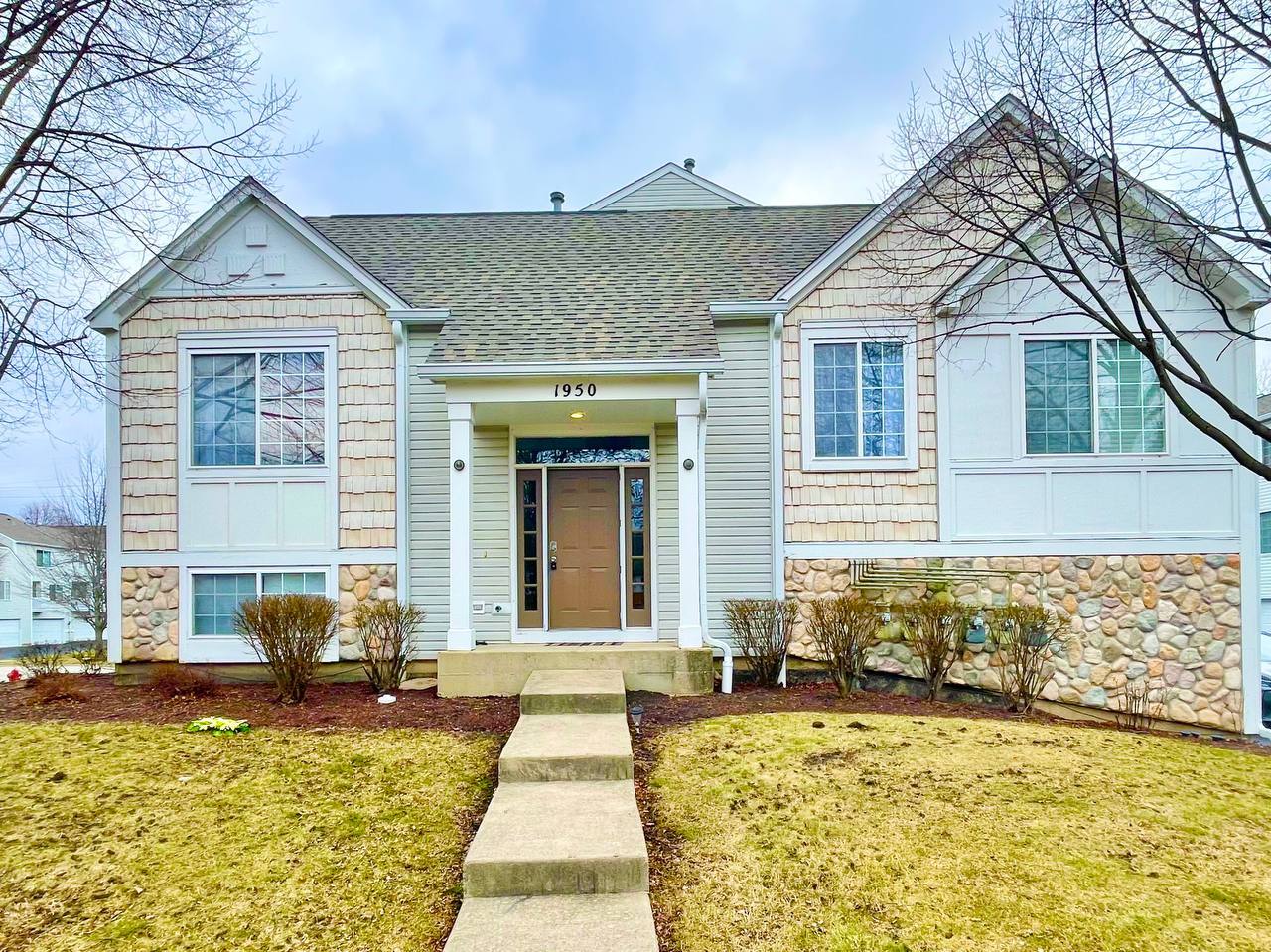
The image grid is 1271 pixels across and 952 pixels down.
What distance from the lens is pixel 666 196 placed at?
500 inches

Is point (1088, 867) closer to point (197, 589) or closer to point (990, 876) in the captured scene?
point (990, 876)

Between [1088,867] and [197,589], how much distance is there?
8765 mm

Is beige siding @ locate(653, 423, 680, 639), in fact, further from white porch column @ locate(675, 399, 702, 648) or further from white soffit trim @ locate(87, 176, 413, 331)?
white soffit trim @ locate(87, 176, 413, 331)

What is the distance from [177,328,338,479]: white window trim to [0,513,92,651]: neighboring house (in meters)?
30.3

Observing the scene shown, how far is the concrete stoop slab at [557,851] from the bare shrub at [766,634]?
3570 mm

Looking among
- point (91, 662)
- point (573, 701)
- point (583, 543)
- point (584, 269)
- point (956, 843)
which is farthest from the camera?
point (584, 269)

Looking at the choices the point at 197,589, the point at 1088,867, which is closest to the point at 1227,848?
the point at 1088,867

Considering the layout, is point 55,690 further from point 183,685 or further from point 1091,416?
point 1091,416

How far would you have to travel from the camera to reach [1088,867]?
12.3 feet

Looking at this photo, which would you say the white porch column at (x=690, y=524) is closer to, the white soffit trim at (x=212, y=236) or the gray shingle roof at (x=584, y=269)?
the gray shingle roof at (x=584, y=269)

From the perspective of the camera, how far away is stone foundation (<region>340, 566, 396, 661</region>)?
26.8ft

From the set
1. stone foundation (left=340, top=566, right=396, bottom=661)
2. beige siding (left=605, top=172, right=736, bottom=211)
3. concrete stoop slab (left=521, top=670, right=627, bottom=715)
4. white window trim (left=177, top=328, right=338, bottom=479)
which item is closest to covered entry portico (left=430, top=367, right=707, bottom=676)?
stone foundation (left=340, top=566, right=396, bottom=661)

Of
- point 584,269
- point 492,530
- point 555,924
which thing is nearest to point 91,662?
point 492,530

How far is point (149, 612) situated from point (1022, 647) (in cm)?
955
